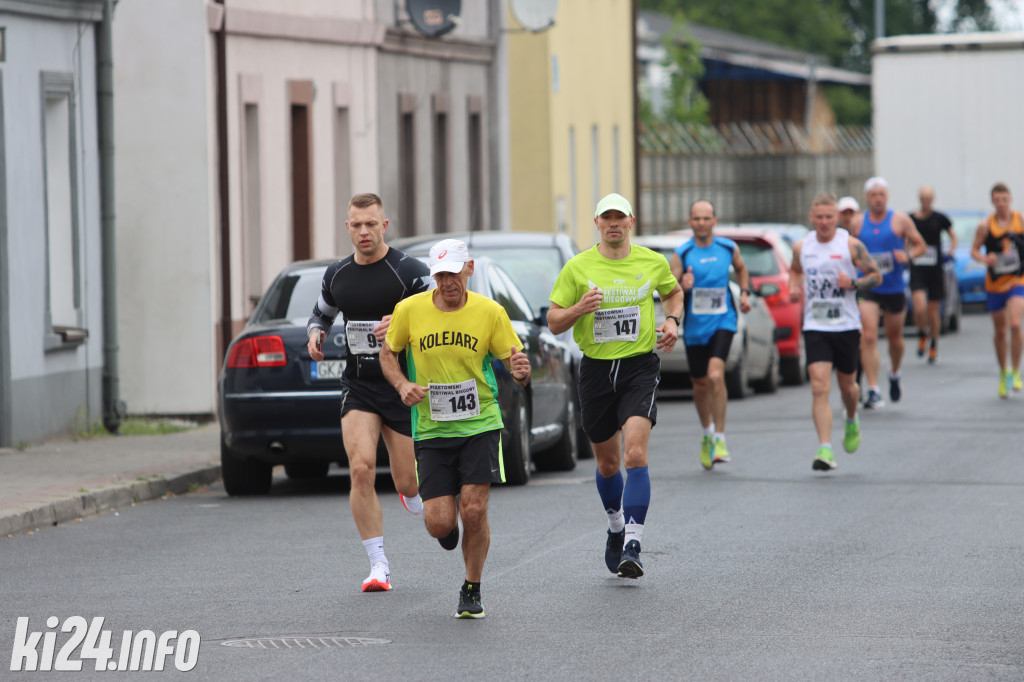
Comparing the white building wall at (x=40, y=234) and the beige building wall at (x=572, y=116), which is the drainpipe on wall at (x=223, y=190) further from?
the beige building wall at (x=572, y=116)

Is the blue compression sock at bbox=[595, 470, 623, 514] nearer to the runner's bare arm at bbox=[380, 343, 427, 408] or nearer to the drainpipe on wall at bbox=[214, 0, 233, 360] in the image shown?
the runner's bare arm at bbox=[380, 343, 427, 408]

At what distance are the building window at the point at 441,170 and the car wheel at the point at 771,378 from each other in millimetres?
8015

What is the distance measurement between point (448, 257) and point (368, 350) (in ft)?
4.19

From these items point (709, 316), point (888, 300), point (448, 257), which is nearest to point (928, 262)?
point (888, 300)

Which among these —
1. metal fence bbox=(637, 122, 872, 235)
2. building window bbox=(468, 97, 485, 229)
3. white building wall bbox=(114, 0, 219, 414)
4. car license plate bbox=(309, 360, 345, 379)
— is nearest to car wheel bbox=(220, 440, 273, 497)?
car license plate bbox=(309, 360, 345, 379)

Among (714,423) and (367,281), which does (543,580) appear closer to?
(367,281)

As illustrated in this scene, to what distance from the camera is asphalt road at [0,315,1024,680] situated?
750cm

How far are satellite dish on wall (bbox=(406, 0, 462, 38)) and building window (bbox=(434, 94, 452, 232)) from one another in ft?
7.51

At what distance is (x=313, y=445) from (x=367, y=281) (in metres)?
3.21

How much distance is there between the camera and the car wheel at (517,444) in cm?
1288

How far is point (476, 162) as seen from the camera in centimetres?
3025

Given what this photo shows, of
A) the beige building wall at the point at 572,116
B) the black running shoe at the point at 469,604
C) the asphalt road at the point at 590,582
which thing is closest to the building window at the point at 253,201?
the asphalt road at the point at 590,582

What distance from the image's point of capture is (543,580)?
368 inches

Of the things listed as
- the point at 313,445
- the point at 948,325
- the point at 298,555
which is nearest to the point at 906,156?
the point at 948,325
